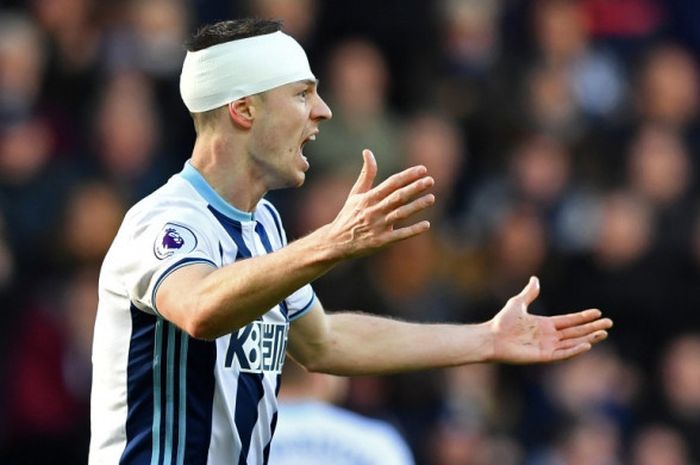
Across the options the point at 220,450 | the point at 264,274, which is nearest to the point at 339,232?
the point at 264,274

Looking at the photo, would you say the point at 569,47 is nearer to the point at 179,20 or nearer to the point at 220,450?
the point at 179,20

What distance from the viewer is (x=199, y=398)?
502cm

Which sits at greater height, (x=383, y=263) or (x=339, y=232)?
(x=339, y=232)

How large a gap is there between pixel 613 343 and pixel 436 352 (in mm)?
5690

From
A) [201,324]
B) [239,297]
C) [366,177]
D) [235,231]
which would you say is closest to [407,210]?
[366,177]

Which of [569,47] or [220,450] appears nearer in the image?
[220,450]

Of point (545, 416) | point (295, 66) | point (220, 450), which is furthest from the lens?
point (545, 416)

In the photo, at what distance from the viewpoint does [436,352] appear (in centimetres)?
563

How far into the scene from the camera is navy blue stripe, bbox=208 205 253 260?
17.1ft

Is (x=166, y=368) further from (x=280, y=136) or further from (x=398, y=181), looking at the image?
(x=398, y=181)

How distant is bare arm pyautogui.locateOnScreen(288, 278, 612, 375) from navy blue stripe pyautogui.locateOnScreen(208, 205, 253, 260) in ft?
1.61

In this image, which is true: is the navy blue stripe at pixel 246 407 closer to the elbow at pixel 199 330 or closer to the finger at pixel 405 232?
the elbow at pixel 199 330

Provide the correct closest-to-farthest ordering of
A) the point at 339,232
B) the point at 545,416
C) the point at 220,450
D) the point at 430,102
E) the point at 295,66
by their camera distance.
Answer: the point at 339,232, the point at 220,450, the point at 295,66, the point at 545,416, the point at 430,102

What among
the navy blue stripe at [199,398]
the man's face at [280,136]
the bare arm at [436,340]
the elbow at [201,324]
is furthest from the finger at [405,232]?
the bare arm at [436,340]
